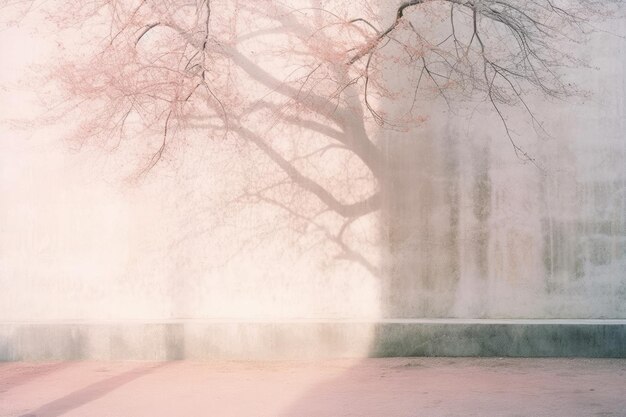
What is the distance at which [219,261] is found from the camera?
34.9 feet

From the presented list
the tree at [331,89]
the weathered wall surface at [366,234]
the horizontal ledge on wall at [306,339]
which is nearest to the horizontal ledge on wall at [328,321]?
the horizontal ledge on wall at [306,339]

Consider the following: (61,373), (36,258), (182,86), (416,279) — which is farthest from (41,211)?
(416,279)

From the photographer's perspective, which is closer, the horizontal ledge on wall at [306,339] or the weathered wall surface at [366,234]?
the horizontal ledge on wall at [306,339]

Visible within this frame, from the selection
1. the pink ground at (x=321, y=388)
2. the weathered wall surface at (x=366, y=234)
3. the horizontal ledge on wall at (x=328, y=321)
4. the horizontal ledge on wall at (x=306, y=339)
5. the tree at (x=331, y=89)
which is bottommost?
the pink ground at (x=321, y=388)

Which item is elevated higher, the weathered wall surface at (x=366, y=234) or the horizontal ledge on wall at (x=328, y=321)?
the weathered wall surface at (x=366, y=234)

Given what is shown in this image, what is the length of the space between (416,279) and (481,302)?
101 cm

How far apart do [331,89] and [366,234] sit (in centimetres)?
224

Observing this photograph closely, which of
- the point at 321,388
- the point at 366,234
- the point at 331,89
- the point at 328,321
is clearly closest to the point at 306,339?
the point at 328,321

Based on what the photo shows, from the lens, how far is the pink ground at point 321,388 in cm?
736

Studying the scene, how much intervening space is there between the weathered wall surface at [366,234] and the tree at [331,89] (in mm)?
142

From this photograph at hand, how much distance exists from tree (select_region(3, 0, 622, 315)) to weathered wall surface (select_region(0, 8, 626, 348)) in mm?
142

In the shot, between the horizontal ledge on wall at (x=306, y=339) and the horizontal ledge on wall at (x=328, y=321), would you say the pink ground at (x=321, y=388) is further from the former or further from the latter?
the horizontal ledge on wall at (x=328, y=321)

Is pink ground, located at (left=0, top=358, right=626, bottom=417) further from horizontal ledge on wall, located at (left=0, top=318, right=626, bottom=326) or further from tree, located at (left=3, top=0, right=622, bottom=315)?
tree, located at (left=3, top=0, right=622, bottom=315)

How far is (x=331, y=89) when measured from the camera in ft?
34.4
